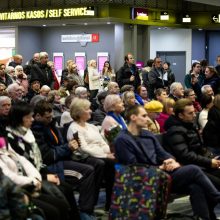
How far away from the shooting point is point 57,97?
1020 cm

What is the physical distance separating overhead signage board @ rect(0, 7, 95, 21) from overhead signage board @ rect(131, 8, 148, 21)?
5.63 ft

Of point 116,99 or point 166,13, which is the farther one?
point 166,13

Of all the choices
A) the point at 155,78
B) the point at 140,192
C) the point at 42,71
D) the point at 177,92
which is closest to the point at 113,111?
the point at 140,192

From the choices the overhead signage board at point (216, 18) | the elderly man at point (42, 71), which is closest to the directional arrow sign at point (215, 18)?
the overhead signage board at point (216, 18)

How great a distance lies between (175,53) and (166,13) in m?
2.88

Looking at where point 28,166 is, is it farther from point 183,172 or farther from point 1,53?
point 1,53

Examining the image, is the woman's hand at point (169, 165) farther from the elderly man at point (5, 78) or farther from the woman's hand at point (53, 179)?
the elderly man at point (5, 78)

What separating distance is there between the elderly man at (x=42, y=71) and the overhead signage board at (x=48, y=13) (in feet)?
20.8

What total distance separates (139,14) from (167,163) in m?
15.0

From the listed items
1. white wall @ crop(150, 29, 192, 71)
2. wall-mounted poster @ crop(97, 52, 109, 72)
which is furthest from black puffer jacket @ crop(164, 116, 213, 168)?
white wall @ crop(150, 29, 192, 71)

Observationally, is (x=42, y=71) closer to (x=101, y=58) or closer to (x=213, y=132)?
(x=213, y=132)

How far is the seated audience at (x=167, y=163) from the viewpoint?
6266mm

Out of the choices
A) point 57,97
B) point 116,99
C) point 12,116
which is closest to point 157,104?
point 116,99

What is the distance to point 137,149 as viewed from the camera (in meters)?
6.23
